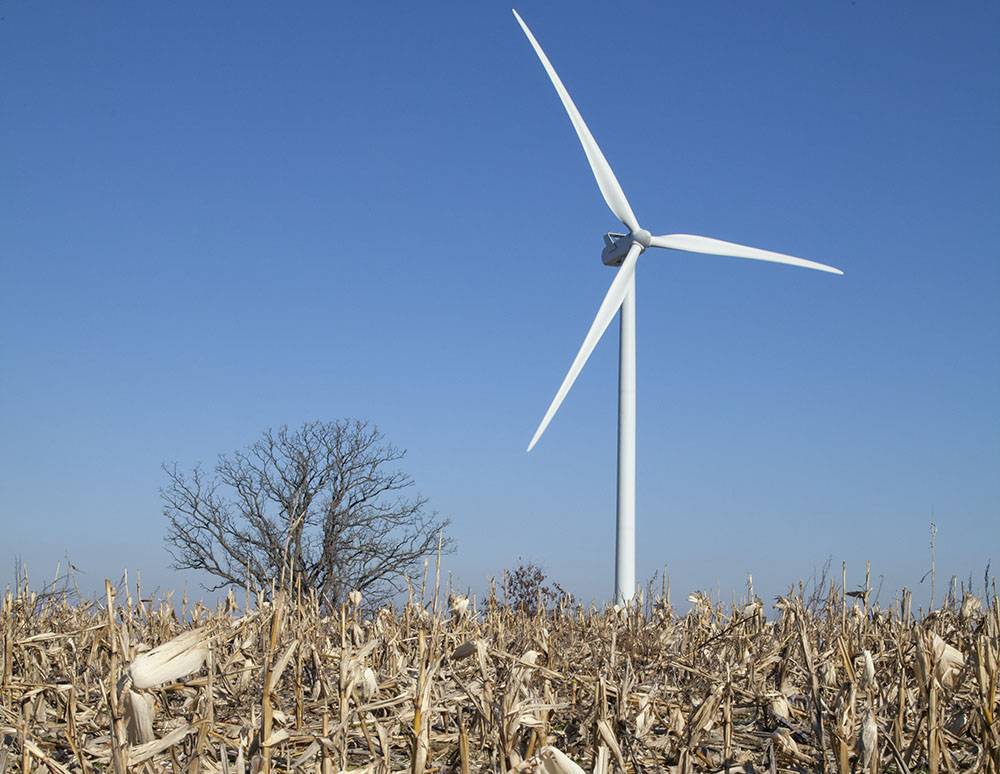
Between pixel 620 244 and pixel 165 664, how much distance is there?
18213 mm

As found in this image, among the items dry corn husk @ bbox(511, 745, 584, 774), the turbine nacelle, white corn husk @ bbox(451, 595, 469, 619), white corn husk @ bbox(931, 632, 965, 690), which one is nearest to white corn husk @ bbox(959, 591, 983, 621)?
white corn husk @ bbox(931, 632, 965, 690)

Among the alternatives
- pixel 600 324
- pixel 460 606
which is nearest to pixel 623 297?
pixel 600 324

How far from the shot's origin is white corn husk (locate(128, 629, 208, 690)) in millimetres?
2176

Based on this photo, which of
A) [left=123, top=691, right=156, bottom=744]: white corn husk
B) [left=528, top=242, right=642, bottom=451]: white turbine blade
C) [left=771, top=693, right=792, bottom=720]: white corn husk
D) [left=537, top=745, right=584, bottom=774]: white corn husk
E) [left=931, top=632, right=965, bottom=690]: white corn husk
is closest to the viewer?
Answer: [left=537, top=745, right=584, bottom=774]: white corn husk

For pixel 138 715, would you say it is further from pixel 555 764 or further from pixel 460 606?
pixel 460 606

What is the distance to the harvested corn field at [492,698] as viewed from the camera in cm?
285

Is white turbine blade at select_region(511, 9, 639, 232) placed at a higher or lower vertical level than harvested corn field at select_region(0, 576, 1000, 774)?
higher

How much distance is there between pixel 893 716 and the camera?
409cm

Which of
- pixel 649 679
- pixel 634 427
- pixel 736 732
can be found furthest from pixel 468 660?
pixel 634 427

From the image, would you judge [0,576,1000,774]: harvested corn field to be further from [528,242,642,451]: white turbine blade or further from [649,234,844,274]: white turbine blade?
[649,234,844,274]: white turbine blade

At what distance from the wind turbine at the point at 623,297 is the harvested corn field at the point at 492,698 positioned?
890cm

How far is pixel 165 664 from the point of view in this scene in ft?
7.22

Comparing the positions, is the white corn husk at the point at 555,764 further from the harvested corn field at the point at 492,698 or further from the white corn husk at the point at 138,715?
the white corn husk at the point at 138,715

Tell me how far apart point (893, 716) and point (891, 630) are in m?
1.95
